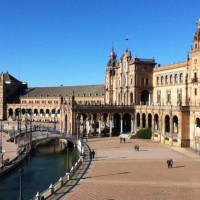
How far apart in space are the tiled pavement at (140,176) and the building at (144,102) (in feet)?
26.5

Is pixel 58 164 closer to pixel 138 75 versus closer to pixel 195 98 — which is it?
pixel 195 98

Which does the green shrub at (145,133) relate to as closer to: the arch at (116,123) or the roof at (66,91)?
the arch at (116,123)

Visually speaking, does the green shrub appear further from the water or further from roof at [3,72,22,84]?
roof at [3,72,22,84]

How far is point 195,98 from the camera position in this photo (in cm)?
7125

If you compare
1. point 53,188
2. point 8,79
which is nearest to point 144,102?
point 53,188

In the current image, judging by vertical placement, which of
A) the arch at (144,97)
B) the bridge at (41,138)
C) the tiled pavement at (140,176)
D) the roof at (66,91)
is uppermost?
the roof at (66,91)

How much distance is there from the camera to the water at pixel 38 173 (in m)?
43.4

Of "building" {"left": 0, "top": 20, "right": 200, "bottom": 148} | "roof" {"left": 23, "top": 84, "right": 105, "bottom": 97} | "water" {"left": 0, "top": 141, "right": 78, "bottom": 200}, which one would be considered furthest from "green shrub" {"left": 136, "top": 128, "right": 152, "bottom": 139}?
"roof" {"left": 23, "top": 84, "right": 105, "bottom": 97}

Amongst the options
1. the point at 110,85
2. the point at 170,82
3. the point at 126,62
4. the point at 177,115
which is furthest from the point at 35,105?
the point at 177,115

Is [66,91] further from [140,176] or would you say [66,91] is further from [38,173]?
[140,176]

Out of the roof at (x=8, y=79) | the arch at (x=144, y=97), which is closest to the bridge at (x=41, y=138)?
the arch at (x=144, y=97)

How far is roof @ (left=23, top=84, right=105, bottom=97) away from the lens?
136 metres

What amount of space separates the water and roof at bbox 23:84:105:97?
57415 mm

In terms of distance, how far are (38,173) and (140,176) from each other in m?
17.6
